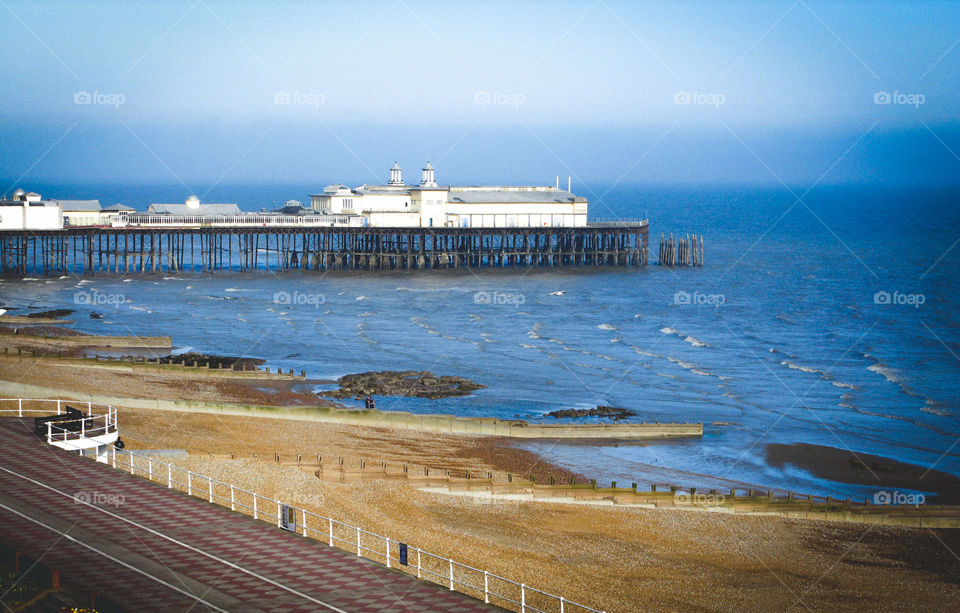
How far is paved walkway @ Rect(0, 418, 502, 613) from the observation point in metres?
16.8

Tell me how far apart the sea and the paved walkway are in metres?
→ 12.4

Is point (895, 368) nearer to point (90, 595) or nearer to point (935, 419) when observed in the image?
point (935, 419)

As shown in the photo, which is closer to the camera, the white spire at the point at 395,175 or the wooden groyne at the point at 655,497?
the wooden groyne at the point at 655,497

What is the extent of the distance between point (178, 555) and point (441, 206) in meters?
72.3

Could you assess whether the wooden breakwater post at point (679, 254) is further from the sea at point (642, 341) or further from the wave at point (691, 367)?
the wave at point (691, 367)

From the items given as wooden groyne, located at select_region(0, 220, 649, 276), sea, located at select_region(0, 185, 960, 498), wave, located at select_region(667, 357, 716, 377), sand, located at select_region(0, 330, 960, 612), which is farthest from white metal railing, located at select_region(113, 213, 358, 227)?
sand, located at select_region(0, 330, 960, 612)

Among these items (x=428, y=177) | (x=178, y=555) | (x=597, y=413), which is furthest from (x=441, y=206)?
(x=178, y=555)

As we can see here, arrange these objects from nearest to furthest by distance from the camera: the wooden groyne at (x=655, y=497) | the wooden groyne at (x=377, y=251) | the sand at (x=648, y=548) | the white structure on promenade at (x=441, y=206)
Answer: the sand at (x=648, y=548) < the wooden groyne at (x=655, y=497) < the wooden groyne at (x=377, y=251) < the white structure on promenade at (x=441, y=206)

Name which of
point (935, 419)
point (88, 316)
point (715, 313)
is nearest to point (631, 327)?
point (715, 313)

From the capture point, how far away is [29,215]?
7906cm

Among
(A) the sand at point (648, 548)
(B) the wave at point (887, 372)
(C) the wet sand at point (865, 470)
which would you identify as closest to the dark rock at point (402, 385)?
(A) the sand at point (648, 548)

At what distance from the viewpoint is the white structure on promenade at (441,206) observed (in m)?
89.1

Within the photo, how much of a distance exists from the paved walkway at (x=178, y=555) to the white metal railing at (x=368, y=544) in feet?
1.67

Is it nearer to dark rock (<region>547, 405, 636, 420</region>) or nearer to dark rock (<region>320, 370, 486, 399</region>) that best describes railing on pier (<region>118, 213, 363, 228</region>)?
dark rock (<region>320, 370, 486, 399</region>)
